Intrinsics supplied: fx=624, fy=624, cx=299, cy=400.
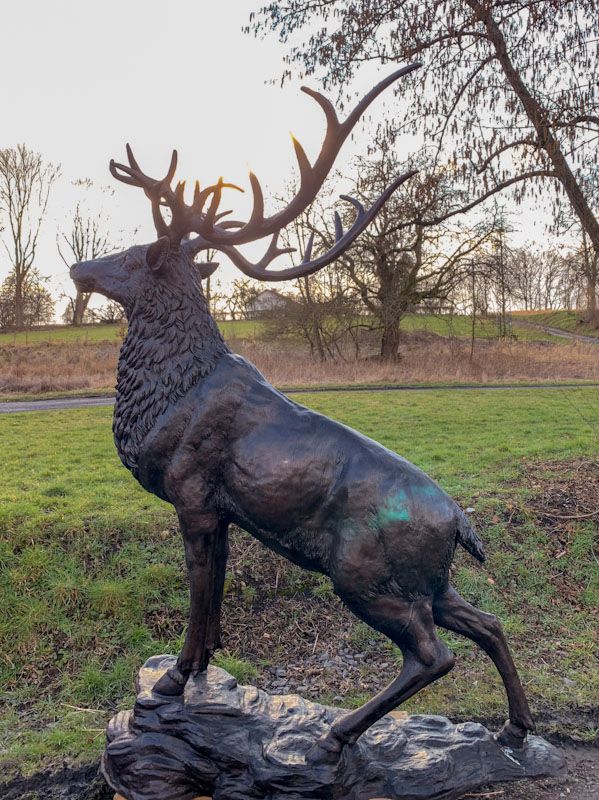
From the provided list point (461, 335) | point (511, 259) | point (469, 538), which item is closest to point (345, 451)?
point (469, 538)

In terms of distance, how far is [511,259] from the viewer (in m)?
20.8

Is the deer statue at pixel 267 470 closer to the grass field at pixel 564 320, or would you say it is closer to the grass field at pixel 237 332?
the grass field at pixel 237 332

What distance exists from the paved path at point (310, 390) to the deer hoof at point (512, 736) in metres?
10.8

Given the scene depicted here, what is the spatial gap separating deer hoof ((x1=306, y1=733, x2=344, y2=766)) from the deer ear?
203 cm

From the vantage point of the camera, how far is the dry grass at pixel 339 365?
1683 centimetres

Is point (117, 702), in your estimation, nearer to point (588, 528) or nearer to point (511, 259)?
point (588, 528)

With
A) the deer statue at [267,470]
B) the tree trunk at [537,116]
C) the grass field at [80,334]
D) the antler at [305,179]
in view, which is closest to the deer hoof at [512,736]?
the deer statue at [267,470]

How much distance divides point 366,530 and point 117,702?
7.79 ft

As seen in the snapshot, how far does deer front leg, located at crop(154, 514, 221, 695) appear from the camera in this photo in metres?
2.59

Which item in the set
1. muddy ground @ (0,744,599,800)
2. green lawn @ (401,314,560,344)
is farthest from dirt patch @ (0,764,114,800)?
green lawn @ (401,314,560,344)

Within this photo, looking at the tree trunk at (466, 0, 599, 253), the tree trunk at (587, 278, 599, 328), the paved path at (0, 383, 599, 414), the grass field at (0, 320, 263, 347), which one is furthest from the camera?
the grass field at (0, 320, 263, 347)

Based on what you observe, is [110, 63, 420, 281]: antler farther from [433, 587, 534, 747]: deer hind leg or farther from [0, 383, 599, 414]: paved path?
[0, 383, 599, 414]: paved path

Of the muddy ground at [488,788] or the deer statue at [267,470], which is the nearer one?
the deer statue at [267,470]

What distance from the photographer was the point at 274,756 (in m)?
2.56
